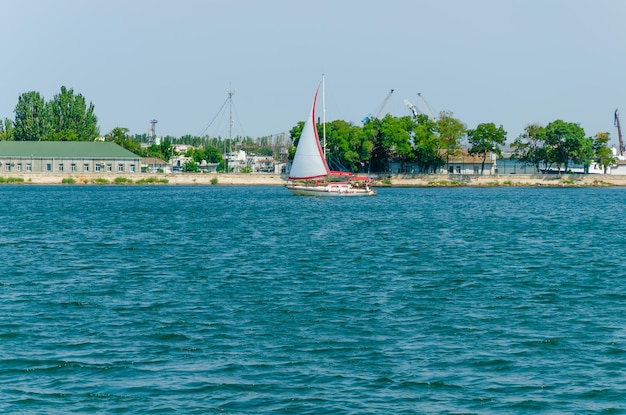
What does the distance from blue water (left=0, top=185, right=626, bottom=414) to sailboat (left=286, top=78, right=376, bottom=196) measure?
63.3 meters

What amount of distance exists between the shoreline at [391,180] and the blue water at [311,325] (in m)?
117

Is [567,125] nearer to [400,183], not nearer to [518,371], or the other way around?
[400,183]

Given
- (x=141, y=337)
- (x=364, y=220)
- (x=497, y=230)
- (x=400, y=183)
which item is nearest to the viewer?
(x=141, y=337)

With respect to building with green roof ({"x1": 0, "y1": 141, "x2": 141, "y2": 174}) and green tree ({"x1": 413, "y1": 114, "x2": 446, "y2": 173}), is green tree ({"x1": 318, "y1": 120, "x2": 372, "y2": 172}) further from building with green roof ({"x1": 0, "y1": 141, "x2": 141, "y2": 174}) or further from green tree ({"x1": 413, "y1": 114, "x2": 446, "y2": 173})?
building with green roof ({"x1": 0, "y1": 141, "x2": 141, "y2": 174})

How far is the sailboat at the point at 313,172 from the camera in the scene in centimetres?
12288

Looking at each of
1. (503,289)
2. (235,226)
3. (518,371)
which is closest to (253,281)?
(503,289)

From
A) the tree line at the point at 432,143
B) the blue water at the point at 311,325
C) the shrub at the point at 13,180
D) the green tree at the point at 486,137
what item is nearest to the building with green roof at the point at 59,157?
the shrub at the point at 13,180

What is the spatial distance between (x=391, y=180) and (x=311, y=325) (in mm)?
147753

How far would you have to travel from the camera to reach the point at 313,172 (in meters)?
125

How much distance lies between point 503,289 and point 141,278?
14.1 m

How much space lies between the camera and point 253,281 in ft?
127

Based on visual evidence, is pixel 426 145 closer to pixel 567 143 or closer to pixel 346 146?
pixel 346 146

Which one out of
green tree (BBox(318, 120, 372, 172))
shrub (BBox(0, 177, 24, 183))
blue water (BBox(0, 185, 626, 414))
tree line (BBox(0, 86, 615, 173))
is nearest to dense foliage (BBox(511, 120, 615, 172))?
tree line (BBox(0, 86, 615, 173))

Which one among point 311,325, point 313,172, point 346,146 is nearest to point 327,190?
point 313,172
